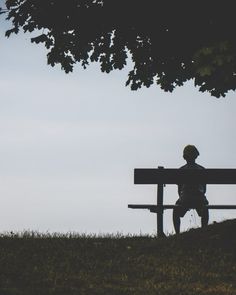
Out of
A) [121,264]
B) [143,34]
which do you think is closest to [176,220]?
[121,264]

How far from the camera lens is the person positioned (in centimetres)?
1303

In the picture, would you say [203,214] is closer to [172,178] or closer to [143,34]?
[172,178]

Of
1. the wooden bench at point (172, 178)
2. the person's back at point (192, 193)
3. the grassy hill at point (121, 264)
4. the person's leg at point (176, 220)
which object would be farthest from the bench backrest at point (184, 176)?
the grassy hill at point (121, 264)

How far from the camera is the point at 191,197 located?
13047 millimetres

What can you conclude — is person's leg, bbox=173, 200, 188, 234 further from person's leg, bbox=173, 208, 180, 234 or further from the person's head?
the person's head

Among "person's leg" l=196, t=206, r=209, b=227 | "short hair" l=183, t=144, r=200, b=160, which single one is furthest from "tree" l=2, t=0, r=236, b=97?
"person's leg" l=196, t=206, r=209, b=227

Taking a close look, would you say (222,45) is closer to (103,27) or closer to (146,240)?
(103,27)

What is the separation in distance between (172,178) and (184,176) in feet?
0.88

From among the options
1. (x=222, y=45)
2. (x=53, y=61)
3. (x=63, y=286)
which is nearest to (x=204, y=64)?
(x=222, y=45)

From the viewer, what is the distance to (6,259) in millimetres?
10742

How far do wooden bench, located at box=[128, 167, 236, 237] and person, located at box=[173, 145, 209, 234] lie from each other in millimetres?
140

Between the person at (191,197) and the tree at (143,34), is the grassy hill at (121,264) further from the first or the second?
the tree at (143,34)

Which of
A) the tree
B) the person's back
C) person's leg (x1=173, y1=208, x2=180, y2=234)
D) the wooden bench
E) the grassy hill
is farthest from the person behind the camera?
person's leg (x1=173, y1=208, x2=180, y2=234)

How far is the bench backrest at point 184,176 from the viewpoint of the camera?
13203 millimetres
